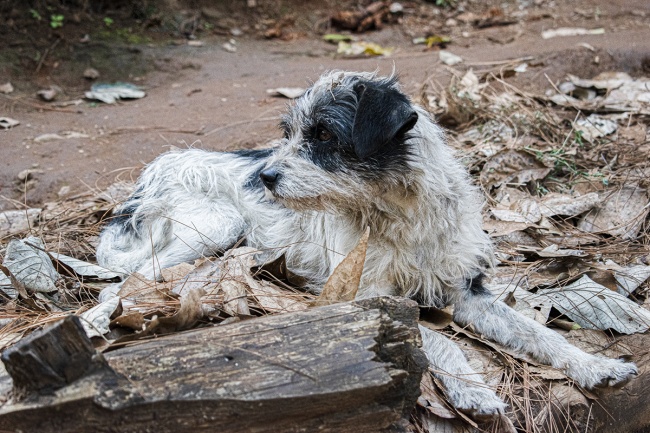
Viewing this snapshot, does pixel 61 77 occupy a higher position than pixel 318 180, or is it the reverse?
pixel 318 180

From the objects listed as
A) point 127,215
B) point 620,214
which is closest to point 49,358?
point 127,215

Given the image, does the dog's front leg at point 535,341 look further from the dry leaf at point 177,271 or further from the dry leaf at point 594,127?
the dry leaf at point 594,127

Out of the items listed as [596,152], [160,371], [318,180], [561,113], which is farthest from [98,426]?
[561,113]

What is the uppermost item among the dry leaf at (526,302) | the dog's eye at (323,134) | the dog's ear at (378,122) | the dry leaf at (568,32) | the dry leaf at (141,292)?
the dog's ear at (378,122)

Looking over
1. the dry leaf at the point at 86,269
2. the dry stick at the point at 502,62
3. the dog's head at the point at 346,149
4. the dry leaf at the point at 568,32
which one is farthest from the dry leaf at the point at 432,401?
the dry leaf at the point at 568,32

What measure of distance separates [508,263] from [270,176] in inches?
82.1

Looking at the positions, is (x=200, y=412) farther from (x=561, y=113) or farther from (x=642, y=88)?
(x=642, y=88)

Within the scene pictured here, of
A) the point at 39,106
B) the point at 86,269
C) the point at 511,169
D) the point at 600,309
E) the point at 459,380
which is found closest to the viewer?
the point at 459,380

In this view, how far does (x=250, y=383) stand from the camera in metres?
2.61

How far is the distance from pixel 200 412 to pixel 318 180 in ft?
5.60

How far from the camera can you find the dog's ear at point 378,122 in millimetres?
3781

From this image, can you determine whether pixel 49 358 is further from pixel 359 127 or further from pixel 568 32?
pixel 568 32

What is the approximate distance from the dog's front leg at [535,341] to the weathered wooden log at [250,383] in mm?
1331

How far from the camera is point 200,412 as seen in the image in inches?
101
